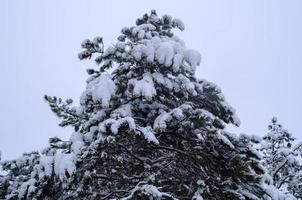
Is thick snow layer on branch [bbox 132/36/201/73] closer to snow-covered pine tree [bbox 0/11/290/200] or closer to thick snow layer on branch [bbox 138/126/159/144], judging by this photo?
snow-covered pine tree [bbox 0/11/290/200]

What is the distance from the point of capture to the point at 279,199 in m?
7.37

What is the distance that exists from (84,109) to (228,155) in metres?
3.28

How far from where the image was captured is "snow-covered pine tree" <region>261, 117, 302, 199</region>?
53.4ft

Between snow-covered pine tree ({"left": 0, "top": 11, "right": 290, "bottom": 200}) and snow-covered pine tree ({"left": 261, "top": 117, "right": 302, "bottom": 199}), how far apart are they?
8.25 meters

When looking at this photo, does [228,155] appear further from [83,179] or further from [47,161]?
[47,161]

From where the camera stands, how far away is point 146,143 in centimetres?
764

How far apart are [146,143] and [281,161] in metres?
11.1

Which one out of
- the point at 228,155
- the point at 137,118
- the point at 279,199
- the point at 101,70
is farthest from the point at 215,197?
the point at 101,70

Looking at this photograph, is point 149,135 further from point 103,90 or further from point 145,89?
point 103,90

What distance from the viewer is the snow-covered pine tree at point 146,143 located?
22.4 feet

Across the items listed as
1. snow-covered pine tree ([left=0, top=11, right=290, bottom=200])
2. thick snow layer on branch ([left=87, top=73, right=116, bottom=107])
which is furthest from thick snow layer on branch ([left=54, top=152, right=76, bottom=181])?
thick snow layer on branch ([left=87, top=73, right=116, bottom=107])

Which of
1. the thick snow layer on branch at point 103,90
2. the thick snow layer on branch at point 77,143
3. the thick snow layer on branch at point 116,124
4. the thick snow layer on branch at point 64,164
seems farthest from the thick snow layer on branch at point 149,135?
the thick snow layer on branch at point 64,164

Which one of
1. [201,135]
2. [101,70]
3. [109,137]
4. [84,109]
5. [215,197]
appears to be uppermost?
[101,70]

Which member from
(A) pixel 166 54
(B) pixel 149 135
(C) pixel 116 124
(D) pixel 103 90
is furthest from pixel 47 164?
(A) pixel 166 54
